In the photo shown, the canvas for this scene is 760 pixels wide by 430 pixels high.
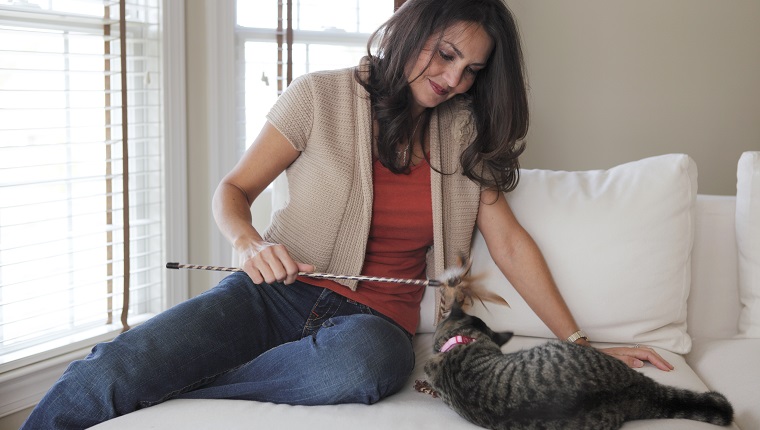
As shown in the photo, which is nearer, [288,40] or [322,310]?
[322,310]

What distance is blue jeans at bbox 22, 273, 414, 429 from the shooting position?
148 cm

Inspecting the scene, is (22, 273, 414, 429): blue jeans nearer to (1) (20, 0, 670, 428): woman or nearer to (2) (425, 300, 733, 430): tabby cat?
(1) (20, 0, 670, 428): woman

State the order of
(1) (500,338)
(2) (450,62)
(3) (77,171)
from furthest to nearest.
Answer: (3) (77,171) < (2) (450,62) < (1) (500,338)

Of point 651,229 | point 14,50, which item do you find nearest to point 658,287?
point 651,229

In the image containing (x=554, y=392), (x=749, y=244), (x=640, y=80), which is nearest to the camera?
(x=554, y=392)

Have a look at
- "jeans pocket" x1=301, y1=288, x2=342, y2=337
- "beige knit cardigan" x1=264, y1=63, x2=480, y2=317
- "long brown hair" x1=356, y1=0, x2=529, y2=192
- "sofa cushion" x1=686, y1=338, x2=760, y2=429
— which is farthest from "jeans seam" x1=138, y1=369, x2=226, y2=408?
"sofa cushion" x1=686, y1=338, x2=760, y2=429

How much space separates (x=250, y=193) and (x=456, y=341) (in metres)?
0.63

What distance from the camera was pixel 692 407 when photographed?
4.81 feet

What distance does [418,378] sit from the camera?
1715mm

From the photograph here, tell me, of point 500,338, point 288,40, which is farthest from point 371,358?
point 288,40

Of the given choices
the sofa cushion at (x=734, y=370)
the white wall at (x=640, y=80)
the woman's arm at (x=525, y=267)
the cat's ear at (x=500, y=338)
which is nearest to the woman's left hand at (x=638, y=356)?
the woman's arm at (x=525, y=267)

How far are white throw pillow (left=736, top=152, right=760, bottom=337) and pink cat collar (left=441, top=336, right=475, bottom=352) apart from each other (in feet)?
2.67

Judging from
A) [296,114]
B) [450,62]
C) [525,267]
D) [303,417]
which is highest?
[450,62]

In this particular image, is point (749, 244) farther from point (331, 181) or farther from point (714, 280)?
point (331, 181)
